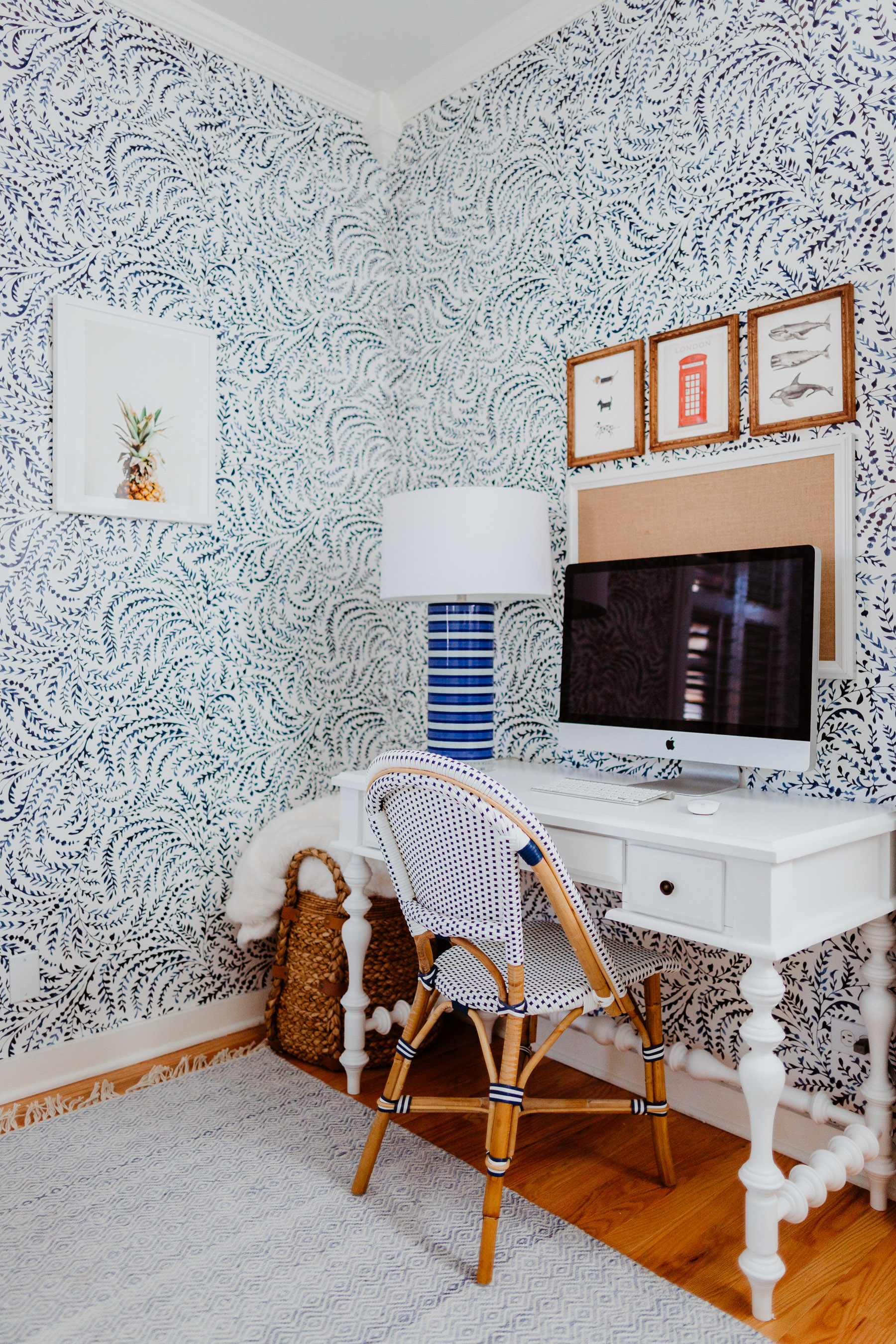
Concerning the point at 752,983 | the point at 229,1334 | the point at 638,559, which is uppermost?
the point at 638,559

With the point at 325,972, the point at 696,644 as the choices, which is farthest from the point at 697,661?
the point at 325,972

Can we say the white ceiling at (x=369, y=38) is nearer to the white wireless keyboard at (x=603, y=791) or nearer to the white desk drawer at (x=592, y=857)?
the white wireless keyboard at (x=603, y=791)

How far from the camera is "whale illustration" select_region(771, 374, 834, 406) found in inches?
75.2

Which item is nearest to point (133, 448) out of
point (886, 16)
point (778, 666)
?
point (778, 666)

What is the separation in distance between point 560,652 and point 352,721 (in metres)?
0.83

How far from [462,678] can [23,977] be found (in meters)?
1.31

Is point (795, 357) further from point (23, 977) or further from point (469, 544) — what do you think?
point (23, 977)

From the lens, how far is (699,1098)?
213 cm

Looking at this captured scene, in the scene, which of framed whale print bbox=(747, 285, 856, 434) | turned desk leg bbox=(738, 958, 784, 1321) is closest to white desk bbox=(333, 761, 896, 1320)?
turned desk leg bbox=(738, 958, 784, 1321)

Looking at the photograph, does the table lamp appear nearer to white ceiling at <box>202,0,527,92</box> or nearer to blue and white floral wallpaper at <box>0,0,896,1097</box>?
blue and white floral wallpaper at <box>0,0,896,1097</box>

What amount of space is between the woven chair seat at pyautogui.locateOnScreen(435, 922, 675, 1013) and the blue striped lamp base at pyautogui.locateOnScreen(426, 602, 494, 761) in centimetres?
57

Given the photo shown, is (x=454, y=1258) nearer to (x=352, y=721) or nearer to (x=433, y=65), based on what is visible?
(x=352, y=721)

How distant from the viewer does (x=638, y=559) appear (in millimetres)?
2068

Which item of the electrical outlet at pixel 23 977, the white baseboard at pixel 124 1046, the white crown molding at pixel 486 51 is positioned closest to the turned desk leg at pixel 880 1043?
the white baseboard at pixel 124 1046
